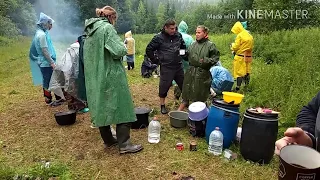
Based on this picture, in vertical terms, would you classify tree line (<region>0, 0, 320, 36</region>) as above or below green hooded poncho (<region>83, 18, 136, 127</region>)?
above

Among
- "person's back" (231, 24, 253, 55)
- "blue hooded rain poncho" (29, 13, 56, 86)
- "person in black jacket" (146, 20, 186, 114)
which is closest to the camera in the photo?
"person in black jacket" (146, 20, 186, 114)

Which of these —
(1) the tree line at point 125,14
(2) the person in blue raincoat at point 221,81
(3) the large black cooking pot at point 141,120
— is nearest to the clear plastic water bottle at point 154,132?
(3) the large black cooking pot at point 141,120

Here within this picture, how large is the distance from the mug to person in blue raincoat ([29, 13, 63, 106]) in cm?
549

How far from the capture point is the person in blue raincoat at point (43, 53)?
5898 millimetres

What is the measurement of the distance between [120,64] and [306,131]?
271cm

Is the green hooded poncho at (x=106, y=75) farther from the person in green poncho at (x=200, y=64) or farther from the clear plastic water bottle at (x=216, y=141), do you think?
the person in green poncho at (x=200, y=64)

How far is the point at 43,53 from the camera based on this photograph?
5.91 meters

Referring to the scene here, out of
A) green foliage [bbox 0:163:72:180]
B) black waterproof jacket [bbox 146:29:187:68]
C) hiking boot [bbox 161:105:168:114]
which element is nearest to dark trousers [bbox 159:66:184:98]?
black waterproof jacket [bbox 146:29:187:68]

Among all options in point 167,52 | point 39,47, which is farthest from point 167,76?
point 39,47

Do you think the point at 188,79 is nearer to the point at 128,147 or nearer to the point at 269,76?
the point at 128,147

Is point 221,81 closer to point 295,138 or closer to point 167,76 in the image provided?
point 167,76

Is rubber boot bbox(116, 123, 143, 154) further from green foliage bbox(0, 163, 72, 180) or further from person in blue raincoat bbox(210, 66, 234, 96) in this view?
person in blue raincoat bbox(210, 66, 234, 96)

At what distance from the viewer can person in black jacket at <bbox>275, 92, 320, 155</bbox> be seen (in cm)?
138

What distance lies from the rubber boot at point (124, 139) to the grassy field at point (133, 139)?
0.10 meters
